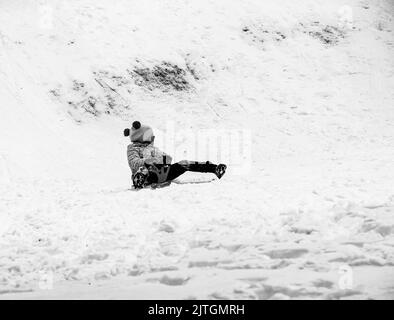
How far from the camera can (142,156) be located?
→ 9.41 m

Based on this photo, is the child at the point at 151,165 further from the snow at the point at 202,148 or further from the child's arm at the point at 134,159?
the snow at the point at 202,148

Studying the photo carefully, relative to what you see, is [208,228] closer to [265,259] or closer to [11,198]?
[265,259]

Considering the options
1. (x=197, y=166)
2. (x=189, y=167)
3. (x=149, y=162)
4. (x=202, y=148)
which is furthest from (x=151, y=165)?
(x=202, y=148)

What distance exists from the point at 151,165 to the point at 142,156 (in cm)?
38

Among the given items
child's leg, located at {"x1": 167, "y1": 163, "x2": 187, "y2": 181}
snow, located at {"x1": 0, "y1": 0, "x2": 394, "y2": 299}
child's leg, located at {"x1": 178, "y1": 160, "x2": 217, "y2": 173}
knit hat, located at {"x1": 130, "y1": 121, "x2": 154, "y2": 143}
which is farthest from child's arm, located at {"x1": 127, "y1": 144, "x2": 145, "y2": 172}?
child's leg, located at {"x1": 178, "y1": 160, "x2": 217, "y2": 173}

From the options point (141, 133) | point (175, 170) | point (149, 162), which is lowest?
point (175, 170)

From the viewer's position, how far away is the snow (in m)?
4.71

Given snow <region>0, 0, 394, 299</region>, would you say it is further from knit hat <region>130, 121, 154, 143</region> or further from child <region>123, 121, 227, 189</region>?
knit hat <region>130, 121, 154, 143</region>

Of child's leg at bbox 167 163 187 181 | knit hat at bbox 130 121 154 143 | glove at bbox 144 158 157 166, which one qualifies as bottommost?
child's leg at bbox 167 163 187 181

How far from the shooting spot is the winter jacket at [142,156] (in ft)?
30.3

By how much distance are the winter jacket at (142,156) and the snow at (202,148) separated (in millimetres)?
706

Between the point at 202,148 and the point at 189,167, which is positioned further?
the point at 202,148

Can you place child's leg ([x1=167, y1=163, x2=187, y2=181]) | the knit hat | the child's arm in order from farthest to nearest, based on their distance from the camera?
1. the knit hat
2. the child's arm
3. child's leg ([x1=167, y1=163, x2=187, y2=181])

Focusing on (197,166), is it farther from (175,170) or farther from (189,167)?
(175,170)
